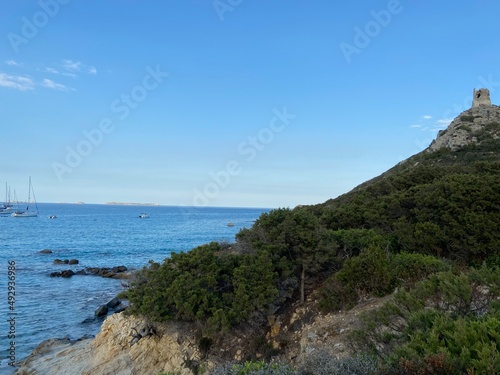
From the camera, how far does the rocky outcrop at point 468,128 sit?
149 feet

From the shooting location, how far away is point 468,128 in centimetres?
4894

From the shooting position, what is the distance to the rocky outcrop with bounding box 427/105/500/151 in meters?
45.5

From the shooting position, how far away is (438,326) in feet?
16.9

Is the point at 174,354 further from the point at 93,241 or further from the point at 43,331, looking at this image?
the point at 93,241

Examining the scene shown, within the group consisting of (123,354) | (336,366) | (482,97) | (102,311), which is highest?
(482,97)

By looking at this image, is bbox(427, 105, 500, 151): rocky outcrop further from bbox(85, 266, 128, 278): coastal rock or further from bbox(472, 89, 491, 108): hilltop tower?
bbox(85, 266, 128, 278): coastal rock

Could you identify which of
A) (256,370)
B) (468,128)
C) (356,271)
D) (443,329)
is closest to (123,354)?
(356,271)

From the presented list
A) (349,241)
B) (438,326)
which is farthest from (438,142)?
(438,326)

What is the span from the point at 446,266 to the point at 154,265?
979 centimetres

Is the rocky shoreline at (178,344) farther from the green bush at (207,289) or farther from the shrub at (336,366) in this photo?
the shrub at (336,366)

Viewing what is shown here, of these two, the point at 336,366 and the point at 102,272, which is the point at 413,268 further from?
the point at 102,272

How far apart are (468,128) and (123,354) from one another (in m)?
51.0

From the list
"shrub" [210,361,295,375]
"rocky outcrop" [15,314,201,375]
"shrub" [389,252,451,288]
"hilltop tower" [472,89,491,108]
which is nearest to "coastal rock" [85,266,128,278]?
"rocky outcrop" [15,314,201,375]

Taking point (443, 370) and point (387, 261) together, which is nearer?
point (443, 370)
